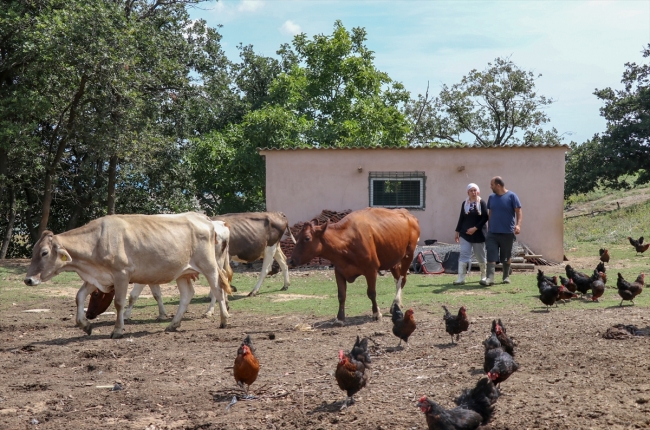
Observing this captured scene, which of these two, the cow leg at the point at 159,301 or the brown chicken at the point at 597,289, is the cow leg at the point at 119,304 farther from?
the brown chicken at the point at 597,289

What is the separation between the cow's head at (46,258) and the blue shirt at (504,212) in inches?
316

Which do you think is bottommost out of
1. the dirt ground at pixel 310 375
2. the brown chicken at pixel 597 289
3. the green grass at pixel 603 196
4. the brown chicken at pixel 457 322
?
the dirt ground at pixel 310 375

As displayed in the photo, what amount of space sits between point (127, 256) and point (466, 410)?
254 inches

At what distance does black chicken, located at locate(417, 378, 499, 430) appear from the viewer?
17.8 feet

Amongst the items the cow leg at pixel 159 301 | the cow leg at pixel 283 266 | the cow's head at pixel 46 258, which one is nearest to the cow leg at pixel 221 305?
the cow leg at pixel 159 301

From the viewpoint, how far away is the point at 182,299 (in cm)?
1143

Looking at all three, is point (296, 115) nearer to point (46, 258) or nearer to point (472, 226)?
point (472, 226)

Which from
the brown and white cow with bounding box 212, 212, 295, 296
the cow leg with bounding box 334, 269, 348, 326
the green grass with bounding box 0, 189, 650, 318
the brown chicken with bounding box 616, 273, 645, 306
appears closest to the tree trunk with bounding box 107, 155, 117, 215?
the green grass with bounding box 0, 189, 650, 318

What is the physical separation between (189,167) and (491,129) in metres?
22.1

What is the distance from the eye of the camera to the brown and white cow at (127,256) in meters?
10.5

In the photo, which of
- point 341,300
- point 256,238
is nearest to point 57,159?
point 256,238

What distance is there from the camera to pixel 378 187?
69.2 feet

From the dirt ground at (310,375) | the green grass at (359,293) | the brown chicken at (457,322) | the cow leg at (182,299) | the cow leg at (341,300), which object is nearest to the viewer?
the dirt ground at (310,375)

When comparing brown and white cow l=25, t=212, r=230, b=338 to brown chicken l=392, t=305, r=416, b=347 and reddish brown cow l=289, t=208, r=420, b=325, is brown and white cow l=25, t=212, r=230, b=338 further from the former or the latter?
brown chicken l=392, t=305, r=416, b=347
